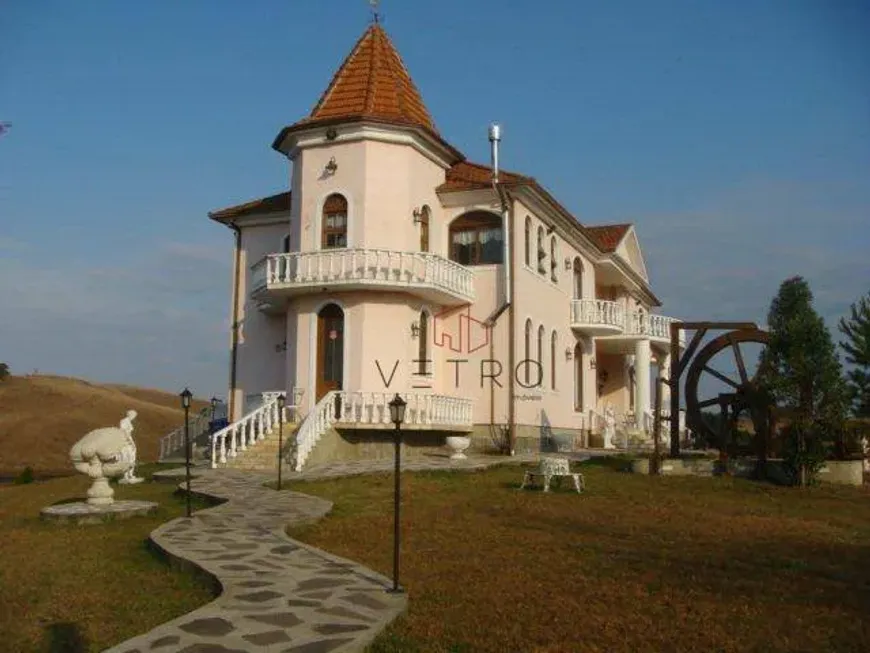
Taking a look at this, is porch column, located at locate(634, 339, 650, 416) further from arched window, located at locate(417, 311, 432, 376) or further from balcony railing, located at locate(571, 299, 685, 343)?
arched window, located at locate(417, 311, 432, 376)

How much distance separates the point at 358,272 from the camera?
67.9 ft

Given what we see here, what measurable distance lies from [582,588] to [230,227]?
21219 mm

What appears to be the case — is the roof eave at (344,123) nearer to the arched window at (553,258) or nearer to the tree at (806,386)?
the arched window at (553,258)

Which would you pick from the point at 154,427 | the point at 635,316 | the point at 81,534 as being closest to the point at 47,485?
the point at 81,534

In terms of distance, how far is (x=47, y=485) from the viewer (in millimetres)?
18234

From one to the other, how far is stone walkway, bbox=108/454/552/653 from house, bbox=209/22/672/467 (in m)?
7.10

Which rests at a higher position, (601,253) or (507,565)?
(601,253)

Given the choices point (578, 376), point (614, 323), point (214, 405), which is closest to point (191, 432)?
point (214, 405)

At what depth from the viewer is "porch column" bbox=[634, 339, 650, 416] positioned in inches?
1203

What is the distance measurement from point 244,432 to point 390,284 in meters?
4.84

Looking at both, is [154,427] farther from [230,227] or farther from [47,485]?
[47,485]

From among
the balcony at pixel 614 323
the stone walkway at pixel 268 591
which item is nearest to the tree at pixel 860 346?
the balcony at pixel 614 323

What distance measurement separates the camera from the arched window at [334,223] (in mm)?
22047

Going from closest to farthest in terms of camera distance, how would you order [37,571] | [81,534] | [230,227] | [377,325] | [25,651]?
[25,651] < [37,571] < [81,534] < [377,325] < [230,227]
